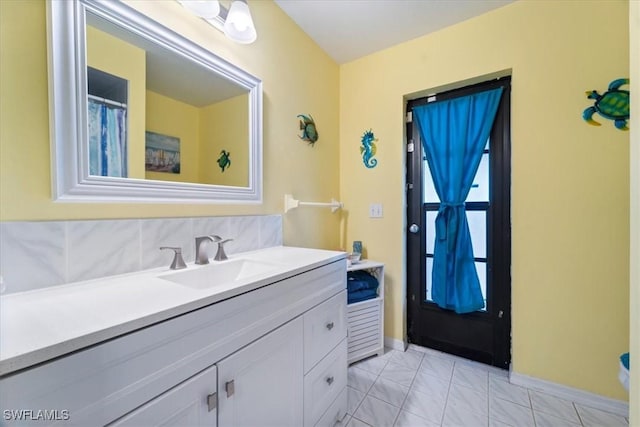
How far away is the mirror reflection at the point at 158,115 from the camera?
0.90 metres

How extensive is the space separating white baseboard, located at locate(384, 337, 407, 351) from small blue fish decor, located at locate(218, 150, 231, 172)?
1.82 metres

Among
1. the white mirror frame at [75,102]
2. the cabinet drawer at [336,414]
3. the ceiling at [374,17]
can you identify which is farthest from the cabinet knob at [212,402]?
the ceiling at [374,17]

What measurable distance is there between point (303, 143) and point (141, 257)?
4.12ft

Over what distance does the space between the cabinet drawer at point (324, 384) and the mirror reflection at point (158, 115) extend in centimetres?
99

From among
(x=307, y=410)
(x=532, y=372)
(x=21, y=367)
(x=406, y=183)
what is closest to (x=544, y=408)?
(x=532, y=372)

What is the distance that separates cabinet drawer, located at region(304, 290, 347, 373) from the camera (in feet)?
3.46

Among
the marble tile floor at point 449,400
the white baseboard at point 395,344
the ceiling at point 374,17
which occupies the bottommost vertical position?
the marble tile floor at point 449,400

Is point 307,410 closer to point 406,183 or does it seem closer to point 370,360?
point 370,360

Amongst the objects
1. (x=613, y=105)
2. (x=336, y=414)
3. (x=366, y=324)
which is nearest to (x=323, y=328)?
(x=336, y=414)

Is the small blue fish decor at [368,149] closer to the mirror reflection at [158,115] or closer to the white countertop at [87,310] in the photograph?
the mirror reflection at [158,115]

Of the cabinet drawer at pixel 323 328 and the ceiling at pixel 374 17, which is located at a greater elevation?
the ceiling at pixel 374 17

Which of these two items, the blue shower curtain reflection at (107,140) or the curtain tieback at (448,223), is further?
the curtain tieback at (448,223)

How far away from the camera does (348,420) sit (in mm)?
1336

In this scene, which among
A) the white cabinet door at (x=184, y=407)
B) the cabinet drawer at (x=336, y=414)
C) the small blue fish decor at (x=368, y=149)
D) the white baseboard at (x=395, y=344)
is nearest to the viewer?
the white cabinet door at (x=184, y=407)
